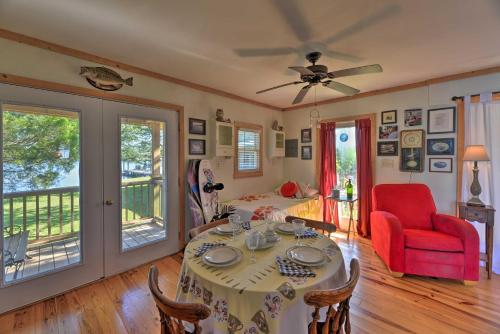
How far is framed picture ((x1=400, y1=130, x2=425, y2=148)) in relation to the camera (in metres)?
3.39

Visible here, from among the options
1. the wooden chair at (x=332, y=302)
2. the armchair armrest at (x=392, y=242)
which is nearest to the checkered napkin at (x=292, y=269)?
the wooden chair at (x=332, y=302)

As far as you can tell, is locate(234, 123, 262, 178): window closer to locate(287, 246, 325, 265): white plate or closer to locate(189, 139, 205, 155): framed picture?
locate(189, 139, 205, 155): framed picture

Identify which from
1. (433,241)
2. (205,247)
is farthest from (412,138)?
(205,247)

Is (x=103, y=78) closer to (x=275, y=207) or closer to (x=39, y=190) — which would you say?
(x=39, y=190)

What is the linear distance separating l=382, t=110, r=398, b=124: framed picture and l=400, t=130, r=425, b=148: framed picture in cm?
23

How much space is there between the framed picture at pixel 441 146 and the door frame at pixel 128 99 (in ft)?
11.8

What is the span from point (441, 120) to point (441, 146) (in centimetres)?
37

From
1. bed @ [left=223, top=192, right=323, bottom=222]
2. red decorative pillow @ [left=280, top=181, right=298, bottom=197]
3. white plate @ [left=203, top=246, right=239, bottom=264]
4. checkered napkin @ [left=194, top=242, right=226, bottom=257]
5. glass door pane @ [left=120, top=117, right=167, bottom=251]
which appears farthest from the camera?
red decorative pillow @ [left=280, top=181, right=298, bottom=197]

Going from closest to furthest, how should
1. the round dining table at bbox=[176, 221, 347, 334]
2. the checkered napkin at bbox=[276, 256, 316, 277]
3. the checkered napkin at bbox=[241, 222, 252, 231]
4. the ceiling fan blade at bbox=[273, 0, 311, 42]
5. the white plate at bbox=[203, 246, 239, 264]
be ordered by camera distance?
1. the round dining table at bbox=[176, 221, 347, 334]
2. the checkered napkin at bbox=[276, 256, 316, 277]
3. the white plate at bbox=[203, 246, 239, 264]
4. the ceiling fan blade at bbox=[273, 0, 311, 42]
5. the checkered napkin at bbox=[241, 222, 252, 231]

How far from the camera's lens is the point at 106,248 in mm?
2570

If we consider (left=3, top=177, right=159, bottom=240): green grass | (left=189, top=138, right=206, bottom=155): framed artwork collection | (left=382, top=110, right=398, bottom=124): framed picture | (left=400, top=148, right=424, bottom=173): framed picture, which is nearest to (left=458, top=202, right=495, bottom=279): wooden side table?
(left=400, top=148, right=424, bottom=173): framed picture

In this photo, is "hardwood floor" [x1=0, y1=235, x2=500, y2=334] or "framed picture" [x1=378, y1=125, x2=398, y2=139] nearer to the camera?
"hardwood floor" [x1=0, y1=235, x2=500, y2=334]

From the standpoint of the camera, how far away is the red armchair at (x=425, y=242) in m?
2.36

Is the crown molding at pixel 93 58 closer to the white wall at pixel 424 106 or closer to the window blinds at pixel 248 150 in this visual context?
the window blinds at pixel 248 150
